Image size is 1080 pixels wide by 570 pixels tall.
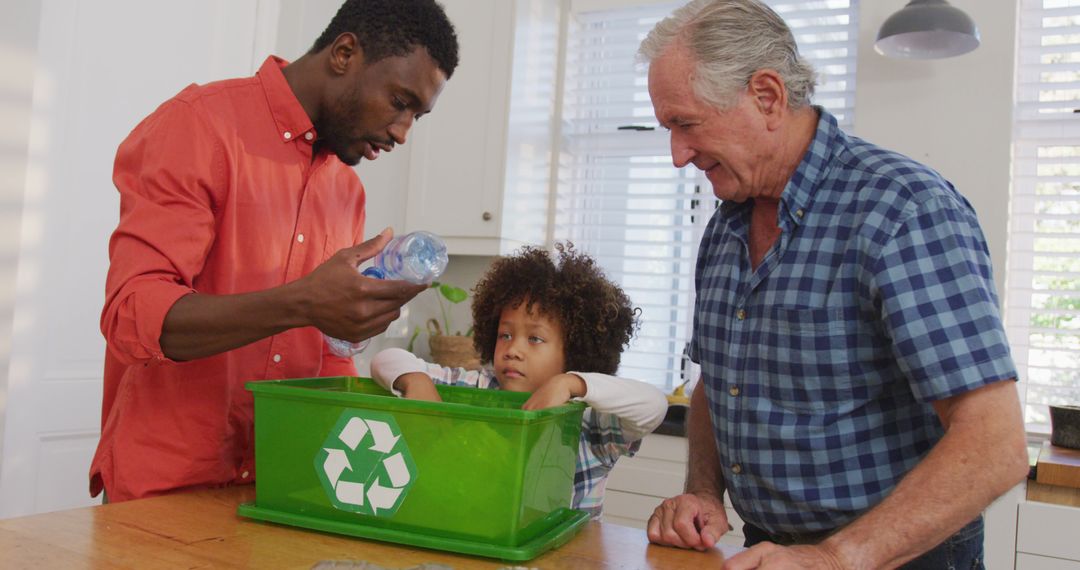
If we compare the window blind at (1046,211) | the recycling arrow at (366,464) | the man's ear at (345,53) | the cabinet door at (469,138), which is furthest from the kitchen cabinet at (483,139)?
the recycling arrow at (366,464)

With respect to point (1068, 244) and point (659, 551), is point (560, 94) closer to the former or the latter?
point (1068, 244)

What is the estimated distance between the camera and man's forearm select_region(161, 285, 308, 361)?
1.09 metres

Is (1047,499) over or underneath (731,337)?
underneath

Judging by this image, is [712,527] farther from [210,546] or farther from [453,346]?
[453,346]

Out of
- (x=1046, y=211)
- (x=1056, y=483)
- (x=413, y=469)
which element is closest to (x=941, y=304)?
(x=413, y=469)

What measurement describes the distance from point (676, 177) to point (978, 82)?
1.18 meters

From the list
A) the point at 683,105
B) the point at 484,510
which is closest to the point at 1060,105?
the point at 683,105

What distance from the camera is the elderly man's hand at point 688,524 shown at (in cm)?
116

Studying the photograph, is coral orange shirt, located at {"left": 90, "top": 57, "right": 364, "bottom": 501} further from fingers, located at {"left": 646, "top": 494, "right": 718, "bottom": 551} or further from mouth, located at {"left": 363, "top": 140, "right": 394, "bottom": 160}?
fingers, located at {"left": 646, "top": 494, "right": 718, "bottom": 551}

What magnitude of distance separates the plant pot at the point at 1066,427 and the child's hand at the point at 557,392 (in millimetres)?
2062

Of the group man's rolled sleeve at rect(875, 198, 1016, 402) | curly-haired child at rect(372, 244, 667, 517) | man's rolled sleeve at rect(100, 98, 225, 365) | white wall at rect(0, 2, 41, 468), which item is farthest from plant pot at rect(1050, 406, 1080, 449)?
white wall at rect(0, 2, 41, 468)

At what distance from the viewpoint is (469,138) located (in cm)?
351

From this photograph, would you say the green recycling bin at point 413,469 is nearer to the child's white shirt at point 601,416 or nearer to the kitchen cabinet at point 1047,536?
the child's white shirt at point 601,416

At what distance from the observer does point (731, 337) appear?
51.1 inches
